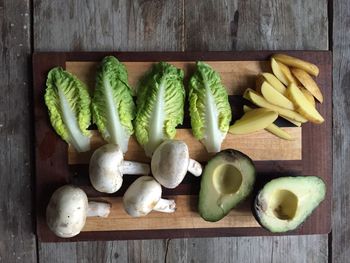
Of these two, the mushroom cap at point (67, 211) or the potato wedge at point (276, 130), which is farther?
the potato wedge at point (276, 130)

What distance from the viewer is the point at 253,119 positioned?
4.31 feet

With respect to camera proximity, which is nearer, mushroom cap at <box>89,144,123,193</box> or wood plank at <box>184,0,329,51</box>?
mushroom cap at <box>89,144,123,193</box>

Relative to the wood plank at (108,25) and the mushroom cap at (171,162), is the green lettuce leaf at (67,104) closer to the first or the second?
the wood plank at (108,25)

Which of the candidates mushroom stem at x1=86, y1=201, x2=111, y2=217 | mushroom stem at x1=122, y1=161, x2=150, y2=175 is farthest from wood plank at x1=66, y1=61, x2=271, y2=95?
mushroom stem at x1=86, y1=201, x2=111, y2=217

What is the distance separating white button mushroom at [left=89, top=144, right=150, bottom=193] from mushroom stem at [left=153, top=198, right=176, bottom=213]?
4.6 inches

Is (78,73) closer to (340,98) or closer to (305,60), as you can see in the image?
(305,60)

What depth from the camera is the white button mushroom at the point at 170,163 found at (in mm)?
1220

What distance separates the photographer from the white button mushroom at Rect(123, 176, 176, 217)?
4.04 ft

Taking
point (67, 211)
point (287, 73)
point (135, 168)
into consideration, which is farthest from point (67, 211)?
point (287, 73)

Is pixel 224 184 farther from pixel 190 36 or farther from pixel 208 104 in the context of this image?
pixel 190 36

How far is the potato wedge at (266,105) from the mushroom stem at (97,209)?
48cm

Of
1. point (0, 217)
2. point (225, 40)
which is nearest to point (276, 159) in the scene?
point (225, 40)

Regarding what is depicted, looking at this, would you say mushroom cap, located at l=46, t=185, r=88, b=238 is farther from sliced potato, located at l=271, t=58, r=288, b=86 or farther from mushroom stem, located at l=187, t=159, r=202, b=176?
sliced potato, located at l=271, t=58, r=288, b=86

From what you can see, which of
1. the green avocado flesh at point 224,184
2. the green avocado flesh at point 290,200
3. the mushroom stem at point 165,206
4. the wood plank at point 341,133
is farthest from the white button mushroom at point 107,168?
the wood plank at point 341,133
